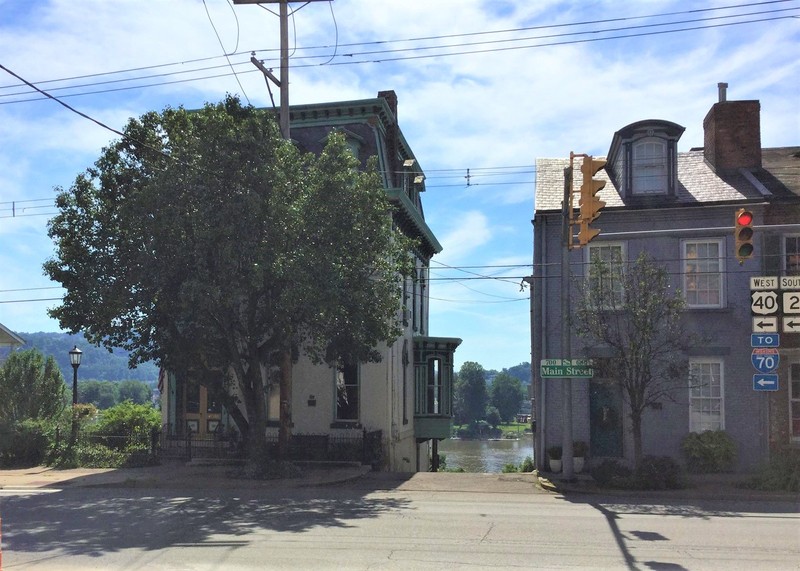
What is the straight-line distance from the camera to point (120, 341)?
19891 mm

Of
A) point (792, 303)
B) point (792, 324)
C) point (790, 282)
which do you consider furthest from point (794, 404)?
point (790, 282)

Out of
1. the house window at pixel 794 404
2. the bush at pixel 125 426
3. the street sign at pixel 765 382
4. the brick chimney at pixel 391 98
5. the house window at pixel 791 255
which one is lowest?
the bush at pixel 125 426

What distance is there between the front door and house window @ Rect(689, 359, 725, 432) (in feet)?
6.52

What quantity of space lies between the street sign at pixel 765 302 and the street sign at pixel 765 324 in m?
0.40

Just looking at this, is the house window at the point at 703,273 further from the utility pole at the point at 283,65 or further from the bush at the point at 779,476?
the utility pole at the point at 283,65

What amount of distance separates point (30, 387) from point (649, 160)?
24.3 metres

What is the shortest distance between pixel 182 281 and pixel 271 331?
3052mm

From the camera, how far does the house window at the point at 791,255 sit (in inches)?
855

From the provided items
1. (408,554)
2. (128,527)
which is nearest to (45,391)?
(128,527)

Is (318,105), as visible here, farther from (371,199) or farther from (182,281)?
(182,281)

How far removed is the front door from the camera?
22.2 meters

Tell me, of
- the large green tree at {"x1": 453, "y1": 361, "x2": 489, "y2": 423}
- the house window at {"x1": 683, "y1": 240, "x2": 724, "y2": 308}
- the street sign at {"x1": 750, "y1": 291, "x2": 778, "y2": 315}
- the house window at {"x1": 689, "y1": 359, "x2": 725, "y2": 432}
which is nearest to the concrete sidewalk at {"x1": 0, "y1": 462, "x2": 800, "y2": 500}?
the house window at {"x1": 689, "y1": 359, "x2": 725, "y2": 432}

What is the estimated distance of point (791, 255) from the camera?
71.5ft

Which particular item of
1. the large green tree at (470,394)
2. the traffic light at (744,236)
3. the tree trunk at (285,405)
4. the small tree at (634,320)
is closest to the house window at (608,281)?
the small tree at (634,320)
